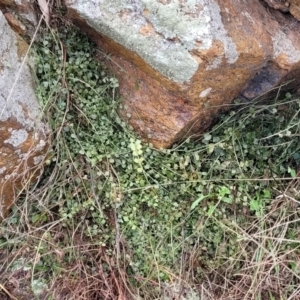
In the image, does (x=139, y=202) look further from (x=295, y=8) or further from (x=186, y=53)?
(x=295, y=8)

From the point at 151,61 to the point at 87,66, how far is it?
38cm

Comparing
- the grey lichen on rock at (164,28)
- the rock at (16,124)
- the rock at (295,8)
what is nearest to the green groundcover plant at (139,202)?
the rock at (16,124)

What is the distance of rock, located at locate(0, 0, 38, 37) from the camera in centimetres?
208

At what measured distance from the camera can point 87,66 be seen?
2184 mm

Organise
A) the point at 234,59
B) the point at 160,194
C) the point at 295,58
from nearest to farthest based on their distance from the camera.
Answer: the point at 234,59 < the point at 295,58 < the point at 160,194

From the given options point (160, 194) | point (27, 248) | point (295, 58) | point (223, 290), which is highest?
point (295, 58)

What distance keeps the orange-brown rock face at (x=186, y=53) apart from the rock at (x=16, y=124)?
33 cm

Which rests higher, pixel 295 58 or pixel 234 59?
pixel 295 58

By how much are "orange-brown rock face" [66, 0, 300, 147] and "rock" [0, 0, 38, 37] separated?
0.71 feet

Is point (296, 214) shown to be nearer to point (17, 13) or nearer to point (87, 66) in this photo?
point (87, 66)

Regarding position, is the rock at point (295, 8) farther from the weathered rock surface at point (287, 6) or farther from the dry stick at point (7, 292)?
the dry stick at point (7, 292)

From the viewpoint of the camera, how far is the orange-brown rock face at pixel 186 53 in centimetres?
186

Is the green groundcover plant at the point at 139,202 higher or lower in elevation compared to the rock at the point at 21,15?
lower

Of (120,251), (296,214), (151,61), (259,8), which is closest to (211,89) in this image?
(151,61)
